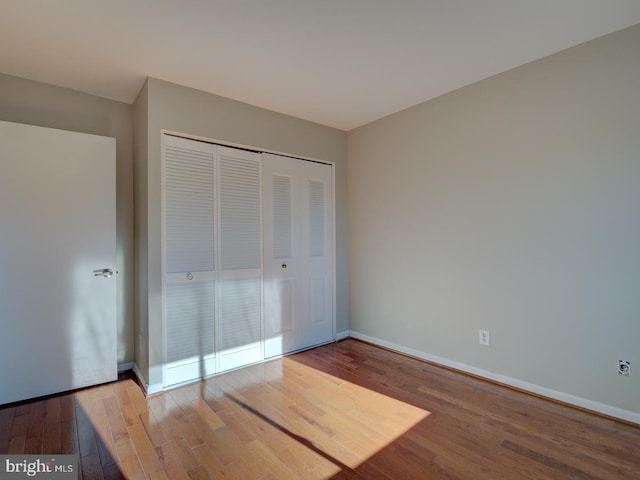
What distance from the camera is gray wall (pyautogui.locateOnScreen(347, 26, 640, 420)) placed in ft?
6.95

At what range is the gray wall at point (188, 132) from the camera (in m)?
2.58

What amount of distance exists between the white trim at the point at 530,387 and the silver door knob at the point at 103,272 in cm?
278

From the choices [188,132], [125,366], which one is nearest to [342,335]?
[125,366]

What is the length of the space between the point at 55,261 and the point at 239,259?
1.43 meters

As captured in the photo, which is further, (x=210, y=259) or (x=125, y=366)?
(x=125, y=366)

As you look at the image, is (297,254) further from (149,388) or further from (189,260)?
(149,388)

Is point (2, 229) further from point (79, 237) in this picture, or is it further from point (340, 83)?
point (340, 83)

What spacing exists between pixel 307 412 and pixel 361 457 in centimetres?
56

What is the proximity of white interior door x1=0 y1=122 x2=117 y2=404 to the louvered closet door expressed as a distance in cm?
55

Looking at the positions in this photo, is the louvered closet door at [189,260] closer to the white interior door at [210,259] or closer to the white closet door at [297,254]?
the white interior door at [210,259]

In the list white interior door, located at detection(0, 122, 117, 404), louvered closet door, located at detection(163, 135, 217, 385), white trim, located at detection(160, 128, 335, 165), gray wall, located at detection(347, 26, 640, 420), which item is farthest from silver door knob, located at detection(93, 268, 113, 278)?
gray wall, located at detection(347, 26, 640, 420)

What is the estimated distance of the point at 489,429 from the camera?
2.03 m

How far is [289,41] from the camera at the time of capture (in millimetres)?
2162

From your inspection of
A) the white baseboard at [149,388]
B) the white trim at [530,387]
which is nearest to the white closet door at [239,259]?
the white baseboard at [149,388]
